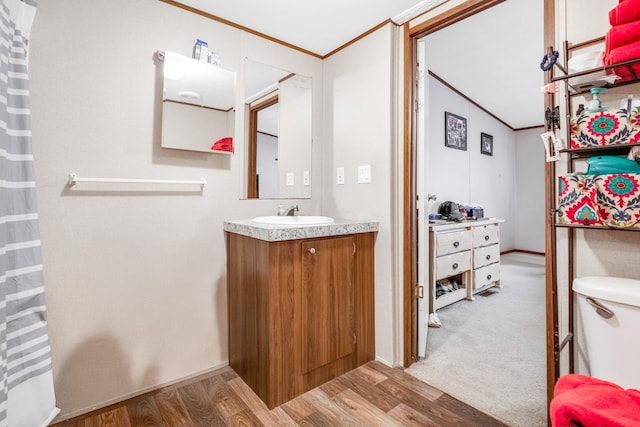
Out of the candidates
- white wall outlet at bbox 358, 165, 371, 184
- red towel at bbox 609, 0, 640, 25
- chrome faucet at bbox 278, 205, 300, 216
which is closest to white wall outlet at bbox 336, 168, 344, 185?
white wall outlet at bbox 358, 165, 371, 184

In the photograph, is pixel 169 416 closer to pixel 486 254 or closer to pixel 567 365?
pixel 567 365

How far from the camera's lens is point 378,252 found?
81.4 inches

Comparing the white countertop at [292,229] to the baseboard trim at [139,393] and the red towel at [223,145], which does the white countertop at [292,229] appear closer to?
the red towel at [223,145]

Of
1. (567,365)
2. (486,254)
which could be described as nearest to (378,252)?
(567,365)

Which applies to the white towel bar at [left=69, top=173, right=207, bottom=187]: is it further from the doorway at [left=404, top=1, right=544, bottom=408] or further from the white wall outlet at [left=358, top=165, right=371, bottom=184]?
the doorway at [left=404, top=1, right=544, bottom=408]

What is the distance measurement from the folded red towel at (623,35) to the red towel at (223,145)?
70.9 inches

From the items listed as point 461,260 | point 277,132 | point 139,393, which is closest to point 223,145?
point 277,132

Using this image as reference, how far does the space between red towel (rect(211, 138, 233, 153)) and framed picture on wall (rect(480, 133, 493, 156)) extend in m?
4.12

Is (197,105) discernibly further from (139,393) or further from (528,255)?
(528,255)

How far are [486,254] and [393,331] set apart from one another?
6.67ft

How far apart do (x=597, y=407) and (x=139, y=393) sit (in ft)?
6.57

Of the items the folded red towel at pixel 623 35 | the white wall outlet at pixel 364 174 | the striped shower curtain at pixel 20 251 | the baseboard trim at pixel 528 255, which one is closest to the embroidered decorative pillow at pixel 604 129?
the folded red towel at pixel 623 35

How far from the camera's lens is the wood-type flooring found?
4.98ft

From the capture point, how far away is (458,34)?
281 cm
